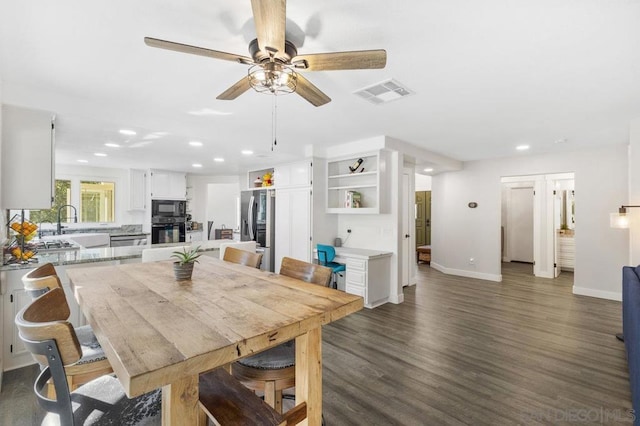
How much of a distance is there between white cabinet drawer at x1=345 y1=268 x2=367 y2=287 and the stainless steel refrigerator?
1.73 metres

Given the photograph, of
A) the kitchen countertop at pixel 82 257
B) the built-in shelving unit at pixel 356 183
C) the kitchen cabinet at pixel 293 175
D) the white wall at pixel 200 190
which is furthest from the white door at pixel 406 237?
the white wall at pixel 200 190

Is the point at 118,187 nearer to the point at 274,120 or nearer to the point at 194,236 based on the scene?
the point at 194,236

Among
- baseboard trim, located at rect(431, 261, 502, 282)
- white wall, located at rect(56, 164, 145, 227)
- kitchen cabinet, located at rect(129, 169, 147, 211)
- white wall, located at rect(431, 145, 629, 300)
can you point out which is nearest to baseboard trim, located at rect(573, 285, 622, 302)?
white wall, located at rect(431, 145, 629, 300)

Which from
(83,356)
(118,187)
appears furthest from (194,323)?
(118,187)

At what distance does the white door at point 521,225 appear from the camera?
7.68m

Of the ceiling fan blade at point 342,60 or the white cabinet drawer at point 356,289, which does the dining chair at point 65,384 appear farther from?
the white cabinet drawer at point 356,289

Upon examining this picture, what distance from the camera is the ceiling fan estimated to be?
136cm

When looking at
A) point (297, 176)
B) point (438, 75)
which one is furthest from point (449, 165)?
point (438, 75)

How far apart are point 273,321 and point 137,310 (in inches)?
24.7

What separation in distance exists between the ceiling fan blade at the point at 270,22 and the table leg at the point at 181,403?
4.87 ft

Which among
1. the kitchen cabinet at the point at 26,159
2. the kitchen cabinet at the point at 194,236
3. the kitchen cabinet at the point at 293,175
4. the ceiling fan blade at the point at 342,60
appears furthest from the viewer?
the kitchen cabinet at the point at 194,236

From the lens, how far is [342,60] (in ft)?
5.38

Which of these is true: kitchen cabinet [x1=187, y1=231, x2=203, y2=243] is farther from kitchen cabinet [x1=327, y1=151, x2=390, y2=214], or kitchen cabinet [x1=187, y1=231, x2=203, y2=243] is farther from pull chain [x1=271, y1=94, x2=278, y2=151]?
pull chain [x1=271, y1=94, x2=278, y2=151]

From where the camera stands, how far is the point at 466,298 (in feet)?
15.4
